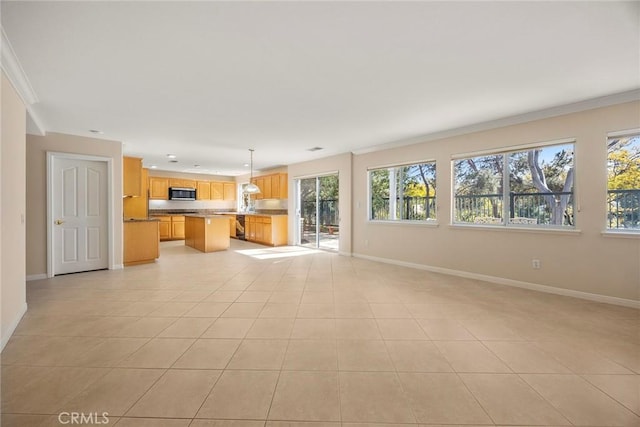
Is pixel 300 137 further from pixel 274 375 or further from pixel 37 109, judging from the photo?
pixel 274 375

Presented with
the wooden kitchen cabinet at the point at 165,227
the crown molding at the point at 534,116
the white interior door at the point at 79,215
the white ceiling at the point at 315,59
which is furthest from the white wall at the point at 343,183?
the wooden kitchen cabinet at the point at 165,227

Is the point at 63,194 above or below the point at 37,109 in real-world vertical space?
below

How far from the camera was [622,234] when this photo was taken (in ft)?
10.5

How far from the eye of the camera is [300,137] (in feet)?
16.6

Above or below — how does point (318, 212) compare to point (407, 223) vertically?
above

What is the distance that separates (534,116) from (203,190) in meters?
9.68

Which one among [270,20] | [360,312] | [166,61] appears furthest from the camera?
[360,312]

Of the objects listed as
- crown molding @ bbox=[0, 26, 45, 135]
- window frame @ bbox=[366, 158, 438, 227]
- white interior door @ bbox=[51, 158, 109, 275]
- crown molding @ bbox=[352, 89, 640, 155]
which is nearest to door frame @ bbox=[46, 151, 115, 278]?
white interior door @ bbox=[51, 158, 109, 275]

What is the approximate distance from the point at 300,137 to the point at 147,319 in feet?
11.9

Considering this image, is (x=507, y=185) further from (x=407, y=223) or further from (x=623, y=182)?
(x=407, y=223)

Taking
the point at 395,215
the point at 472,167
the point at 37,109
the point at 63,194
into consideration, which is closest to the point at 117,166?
the point at 63,194

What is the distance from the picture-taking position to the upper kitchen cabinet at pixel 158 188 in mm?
9039

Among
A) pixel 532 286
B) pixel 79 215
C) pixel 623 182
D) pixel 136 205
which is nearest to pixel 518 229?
pixel 532 286

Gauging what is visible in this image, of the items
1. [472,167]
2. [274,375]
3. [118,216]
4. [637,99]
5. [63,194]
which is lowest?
[274,375]
